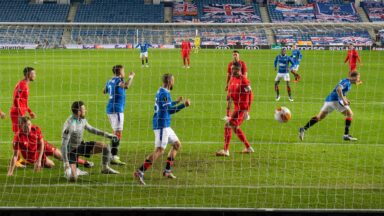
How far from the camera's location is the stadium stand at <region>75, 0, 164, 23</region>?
75.1 m

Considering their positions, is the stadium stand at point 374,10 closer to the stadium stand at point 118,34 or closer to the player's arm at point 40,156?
the stadium stand at point 118,34

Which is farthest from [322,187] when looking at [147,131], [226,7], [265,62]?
[226,7]

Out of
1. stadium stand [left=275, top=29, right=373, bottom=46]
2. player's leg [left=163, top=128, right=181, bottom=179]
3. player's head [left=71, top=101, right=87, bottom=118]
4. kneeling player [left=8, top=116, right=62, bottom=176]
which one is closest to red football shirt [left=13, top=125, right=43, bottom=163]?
kneeling player [left=8, top=116, right=62, bottom=176]

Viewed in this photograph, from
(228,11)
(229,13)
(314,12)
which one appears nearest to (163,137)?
(229,13)

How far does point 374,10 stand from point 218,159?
7055 cm

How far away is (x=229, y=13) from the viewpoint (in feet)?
259

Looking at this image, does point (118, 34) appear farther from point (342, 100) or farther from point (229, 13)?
point (229, 13)

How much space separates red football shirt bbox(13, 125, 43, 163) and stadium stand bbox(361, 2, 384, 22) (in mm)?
69690

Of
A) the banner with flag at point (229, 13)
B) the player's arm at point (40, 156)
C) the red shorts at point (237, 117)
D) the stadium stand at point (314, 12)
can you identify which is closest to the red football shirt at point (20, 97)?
the player's arm at point (40, 156)

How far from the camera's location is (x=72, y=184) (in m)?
10.9

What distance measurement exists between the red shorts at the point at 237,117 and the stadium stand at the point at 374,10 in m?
66.3

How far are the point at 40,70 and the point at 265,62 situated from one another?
16.7 meters

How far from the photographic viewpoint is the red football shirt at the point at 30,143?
11953 millimetres

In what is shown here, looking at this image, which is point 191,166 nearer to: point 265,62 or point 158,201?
point 158,201
